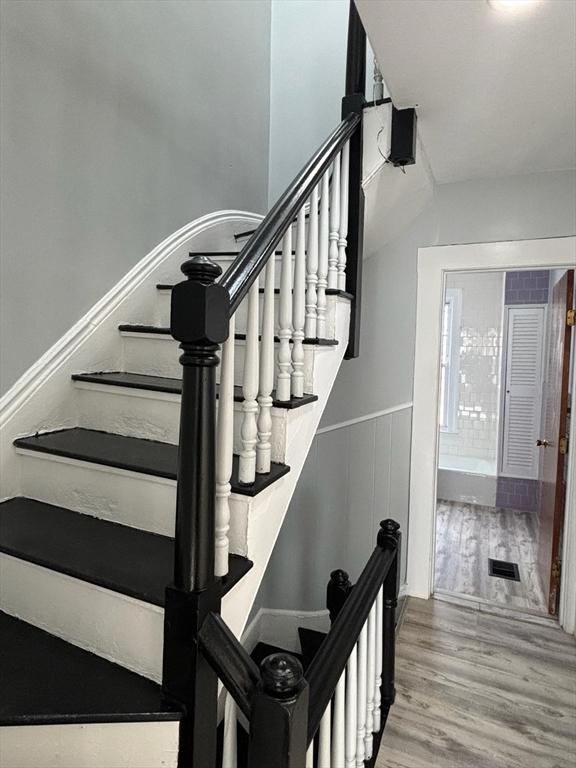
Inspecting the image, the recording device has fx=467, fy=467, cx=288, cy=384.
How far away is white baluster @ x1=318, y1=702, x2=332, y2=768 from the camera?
1203 millimetres

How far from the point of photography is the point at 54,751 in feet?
3.21

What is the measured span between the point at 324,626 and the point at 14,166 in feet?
9.07

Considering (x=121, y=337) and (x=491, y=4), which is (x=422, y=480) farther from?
(x=491, y=4)

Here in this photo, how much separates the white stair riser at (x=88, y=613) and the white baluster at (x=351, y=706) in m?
0.45

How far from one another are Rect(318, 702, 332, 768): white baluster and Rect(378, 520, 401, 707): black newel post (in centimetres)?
60

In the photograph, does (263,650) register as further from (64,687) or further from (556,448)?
(556,448)

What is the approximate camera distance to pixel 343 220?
1813 millimetres

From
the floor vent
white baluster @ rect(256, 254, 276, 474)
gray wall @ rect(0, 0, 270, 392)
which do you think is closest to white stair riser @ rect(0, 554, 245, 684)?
white baluster @ rect(256, 254, 276, 474)

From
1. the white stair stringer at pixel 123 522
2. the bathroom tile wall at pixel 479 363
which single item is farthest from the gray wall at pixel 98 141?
the bathroom tile wall at pixel 479 363

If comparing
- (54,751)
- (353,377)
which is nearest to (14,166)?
(54,751)

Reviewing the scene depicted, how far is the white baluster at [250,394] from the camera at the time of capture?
116 centimetres

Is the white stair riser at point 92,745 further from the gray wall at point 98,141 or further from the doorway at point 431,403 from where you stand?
the doorway at point 431,403

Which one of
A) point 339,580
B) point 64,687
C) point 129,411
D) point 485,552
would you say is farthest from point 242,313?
point 485,552

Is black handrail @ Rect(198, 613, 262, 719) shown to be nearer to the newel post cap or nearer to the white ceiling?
the newel post cap
